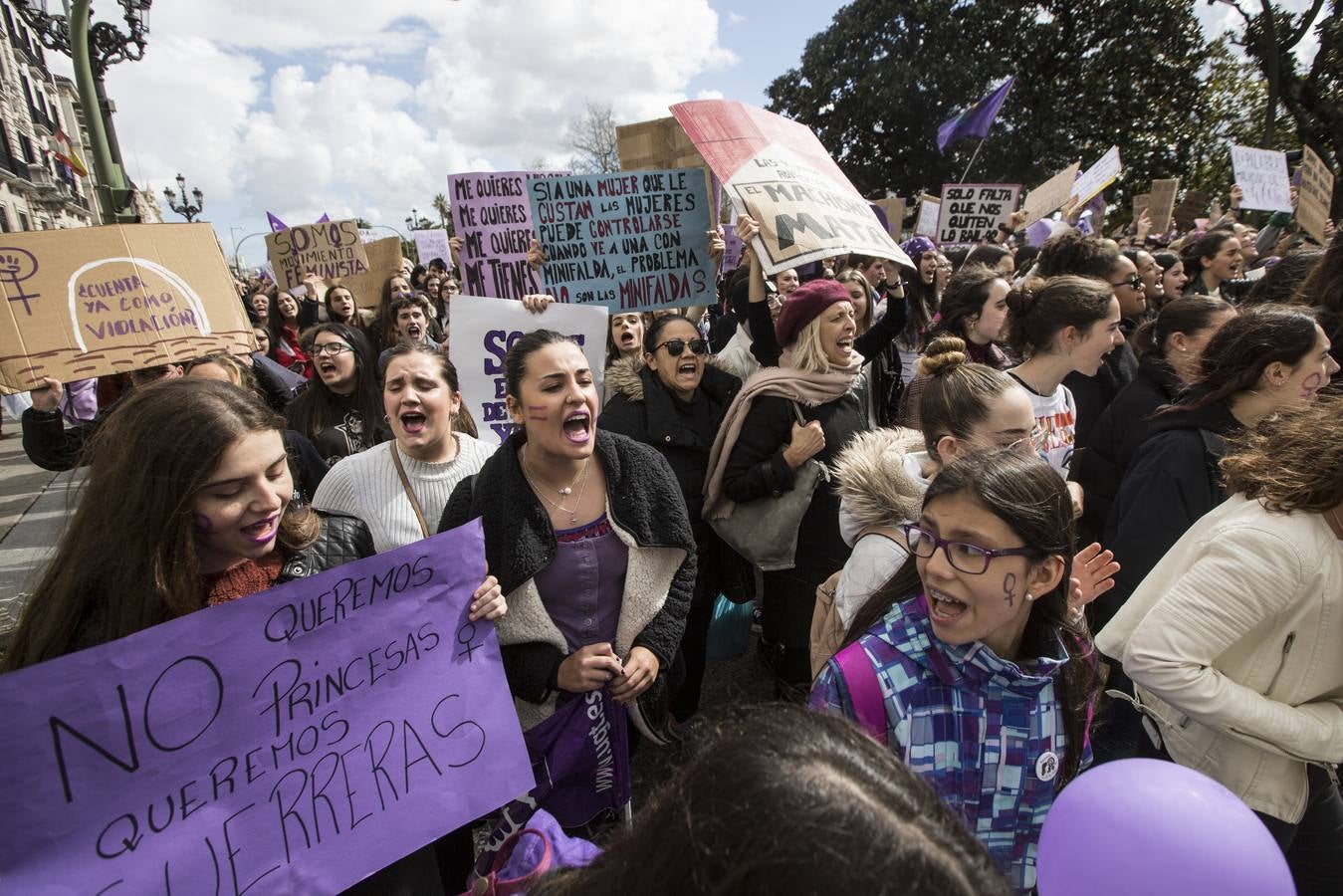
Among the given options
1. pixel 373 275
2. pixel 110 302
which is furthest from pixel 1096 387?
pixel 373 275

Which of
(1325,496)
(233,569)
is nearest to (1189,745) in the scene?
(1325,496)

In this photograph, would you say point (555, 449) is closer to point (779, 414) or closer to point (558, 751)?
point (558, 751)

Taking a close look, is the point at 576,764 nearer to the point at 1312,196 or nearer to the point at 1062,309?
the point at 1062,309

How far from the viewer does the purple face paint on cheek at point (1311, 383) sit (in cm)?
222

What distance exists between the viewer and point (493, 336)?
11.3 ft

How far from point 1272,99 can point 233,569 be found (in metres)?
22.1

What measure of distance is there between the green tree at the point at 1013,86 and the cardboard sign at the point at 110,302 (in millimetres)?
25054

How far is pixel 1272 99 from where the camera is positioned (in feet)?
52.2

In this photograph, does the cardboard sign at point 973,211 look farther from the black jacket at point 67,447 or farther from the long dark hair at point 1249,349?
the black jacket at point 67,447

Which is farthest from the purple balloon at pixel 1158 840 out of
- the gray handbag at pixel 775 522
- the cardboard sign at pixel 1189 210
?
the cardboard sign at pixel 1189 210

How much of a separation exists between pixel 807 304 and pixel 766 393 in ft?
1.38

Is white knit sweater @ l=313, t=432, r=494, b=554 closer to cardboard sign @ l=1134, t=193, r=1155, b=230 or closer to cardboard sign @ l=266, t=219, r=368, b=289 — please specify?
cardboard sign @ l=266, t=219, r=368, b=289

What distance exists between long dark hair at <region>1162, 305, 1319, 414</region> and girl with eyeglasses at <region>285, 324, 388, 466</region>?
3352 mm

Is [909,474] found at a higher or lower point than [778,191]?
lower
